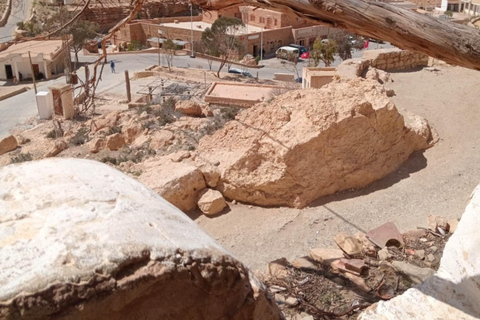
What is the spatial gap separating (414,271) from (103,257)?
357cm

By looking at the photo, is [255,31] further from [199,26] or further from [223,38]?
[223,38]

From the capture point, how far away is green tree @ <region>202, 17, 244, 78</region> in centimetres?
3018

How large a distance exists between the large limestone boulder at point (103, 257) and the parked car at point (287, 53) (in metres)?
30.0

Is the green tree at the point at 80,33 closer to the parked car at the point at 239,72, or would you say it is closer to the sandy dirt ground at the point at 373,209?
the parked car at the point at 239,72

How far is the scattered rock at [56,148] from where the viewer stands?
10.5 metres

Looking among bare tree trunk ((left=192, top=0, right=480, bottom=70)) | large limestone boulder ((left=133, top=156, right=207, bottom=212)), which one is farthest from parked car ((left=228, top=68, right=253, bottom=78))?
bare tree trunk ((left=192, top=0, right=480, bottom=70))

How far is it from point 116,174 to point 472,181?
586 centimetres

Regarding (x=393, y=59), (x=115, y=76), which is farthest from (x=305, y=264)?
(x=115, y=76)

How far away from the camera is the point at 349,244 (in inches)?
212

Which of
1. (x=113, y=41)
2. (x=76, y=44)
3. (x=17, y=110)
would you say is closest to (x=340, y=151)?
(x=17, y=110)

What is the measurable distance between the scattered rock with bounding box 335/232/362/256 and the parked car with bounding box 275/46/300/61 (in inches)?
1055

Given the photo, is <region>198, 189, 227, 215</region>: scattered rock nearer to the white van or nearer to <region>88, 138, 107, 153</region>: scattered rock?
<region>88, 138, 107, 153</region>: scattered rock

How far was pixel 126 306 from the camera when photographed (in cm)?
186

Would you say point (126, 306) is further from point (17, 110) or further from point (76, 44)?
point (76, 44)
